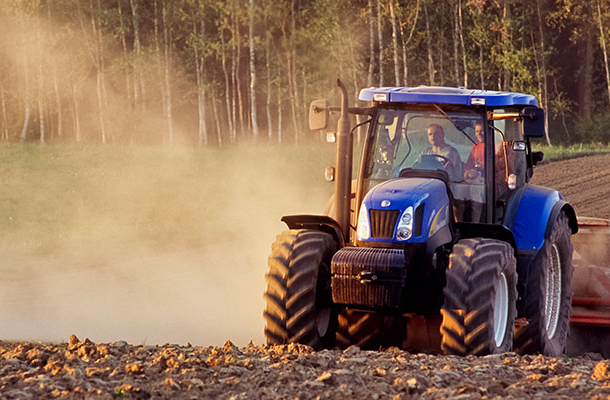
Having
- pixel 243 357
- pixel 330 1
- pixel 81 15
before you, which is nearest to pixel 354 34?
pixel 330 1

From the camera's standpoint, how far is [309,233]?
750cm

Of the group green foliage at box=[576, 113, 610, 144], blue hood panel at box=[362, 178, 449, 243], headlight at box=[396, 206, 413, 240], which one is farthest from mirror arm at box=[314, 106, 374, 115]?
green foliage at box=[576, 113, 610, 144]

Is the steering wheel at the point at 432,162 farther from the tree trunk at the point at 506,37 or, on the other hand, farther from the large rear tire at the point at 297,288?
the tree trunk at the point at 506,37

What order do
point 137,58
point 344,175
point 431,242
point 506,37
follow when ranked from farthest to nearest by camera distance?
1. point 137,58
2. point 506,37
3. point 344,175
4. point 431,242

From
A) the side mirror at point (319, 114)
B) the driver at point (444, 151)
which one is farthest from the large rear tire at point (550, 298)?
the side mirror at point (319, 114)

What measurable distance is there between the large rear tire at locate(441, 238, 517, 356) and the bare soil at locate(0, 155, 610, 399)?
0.28 m

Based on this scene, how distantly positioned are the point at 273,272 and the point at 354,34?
126 feet

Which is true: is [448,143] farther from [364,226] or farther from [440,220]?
[364,226]

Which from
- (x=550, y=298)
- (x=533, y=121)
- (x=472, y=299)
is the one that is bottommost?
(x=550, y=298)

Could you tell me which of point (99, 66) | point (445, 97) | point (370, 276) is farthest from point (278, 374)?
point (99, 66)

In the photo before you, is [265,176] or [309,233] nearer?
[309,233]

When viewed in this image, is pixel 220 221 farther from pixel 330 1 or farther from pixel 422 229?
pixel 330 1

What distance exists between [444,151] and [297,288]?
197 centimetres

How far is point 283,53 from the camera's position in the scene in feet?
169
